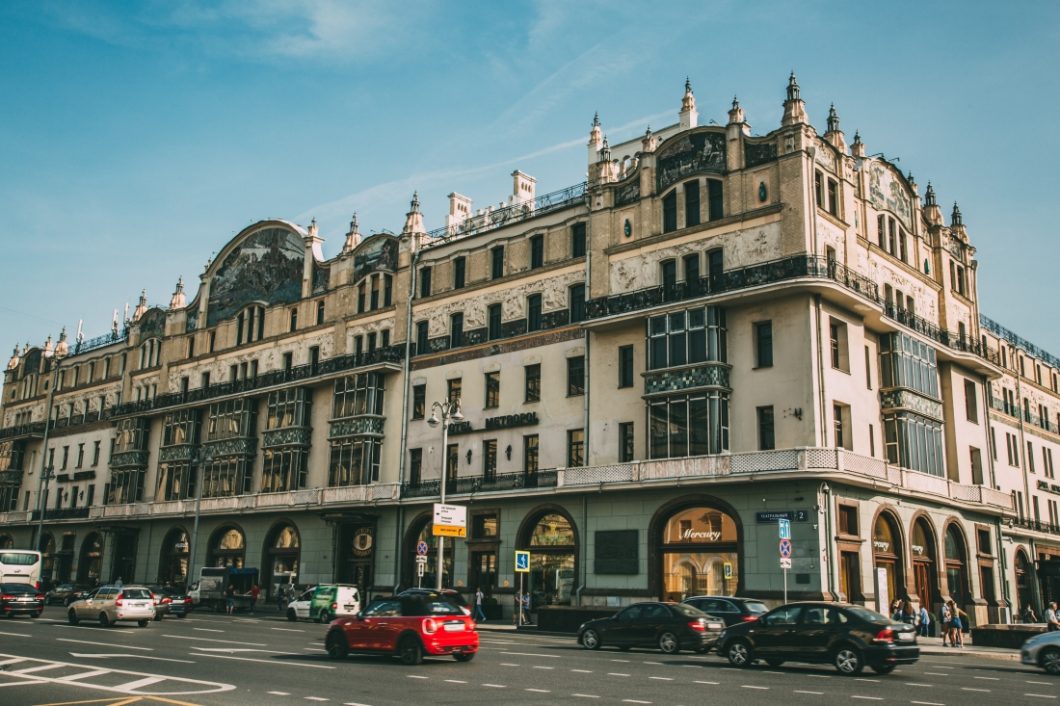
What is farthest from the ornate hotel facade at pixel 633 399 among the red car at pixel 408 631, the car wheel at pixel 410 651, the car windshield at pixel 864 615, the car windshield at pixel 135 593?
the car wheel at pixel 410 651

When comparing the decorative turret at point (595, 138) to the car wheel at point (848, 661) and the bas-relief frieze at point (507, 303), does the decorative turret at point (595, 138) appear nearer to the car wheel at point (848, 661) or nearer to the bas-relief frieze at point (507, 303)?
the bas-relief frieze at point (507, 303)

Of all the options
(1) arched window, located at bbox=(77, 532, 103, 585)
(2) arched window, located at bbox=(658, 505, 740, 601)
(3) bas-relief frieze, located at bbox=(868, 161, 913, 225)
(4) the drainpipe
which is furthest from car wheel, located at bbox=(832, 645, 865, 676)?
(1) arched window, located at bbox=(77, 532, 103, 585)

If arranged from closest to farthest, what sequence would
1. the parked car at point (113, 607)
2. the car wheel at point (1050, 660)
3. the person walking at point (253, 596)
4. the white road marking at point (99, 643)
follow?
the car wheel at point (1050, 660) → the white road marking at point (99, 643) → the parked car at point (113, 607) → the person walking at point (253, 596)

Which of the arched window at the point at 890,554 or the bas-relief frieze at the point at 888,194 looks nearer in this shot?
the arched window at the point at 890,554

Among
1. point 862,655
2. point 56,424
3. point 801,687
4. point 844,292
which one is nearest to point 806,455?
point 844,292

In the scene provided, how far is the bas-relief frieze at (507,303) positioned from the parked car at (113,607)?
2132 centimetres

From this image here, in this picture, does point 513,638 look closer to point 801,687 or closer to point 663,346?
point 663,346

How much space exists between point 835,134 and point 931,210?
1080 cm

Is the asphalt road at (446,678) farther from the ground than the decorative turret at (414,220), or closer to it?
closer to it

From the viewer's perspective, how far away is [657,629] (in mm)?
26594

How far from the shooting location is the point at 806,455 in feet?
115

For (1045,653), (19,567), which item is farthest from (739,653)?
(19,567)

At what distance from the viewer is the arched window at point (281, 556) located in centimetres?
5428

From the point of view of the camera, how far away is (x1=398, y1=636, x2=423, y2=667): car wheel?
68.8 feet
